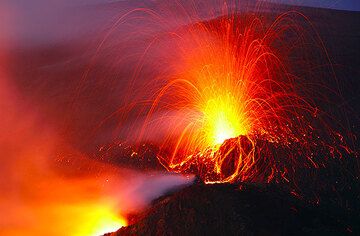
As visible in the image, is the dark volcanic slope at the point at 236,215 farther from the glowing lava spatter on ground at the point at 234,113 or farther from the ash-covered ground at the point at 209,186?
the glowing lava spatter on ground at the point at 234,113

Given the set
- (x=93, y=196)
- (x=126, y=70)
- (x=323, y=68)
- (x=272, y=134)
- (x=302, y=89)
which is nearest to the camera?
(x=93, y=196)

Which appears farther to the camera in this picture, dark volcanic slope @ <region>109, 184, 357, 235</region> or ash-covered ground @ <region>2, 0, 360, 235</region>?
ash-covered ground @ <region>2, 0, 360, 235</region>

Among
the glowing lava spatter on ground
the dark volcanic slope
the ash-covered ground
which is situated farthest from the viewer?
the glowing lava spatter on ground

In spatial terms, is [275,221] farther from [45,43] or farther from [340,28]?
[45,43]

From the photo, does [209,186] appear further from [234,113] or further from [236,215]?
[234,113]

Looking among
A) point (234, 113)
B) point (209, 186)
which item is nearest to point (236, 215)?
point (209, 186)

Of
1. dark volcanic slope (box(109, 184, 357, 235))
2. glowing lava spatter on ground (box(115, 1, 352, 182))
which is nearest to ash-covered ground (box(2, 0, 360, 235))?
dark volcanic slope (box(109, 184, 357, 235))

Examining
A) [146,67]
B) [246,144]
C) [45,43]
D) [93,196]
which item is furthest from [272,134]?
[45,43]

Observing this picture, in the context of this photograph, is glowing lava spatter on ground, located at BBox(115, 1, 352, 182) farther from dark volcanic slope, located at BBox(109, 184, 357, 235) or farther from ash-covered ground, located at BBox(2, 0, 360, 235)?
dark volcanic slope, located at BBox(109, 184, 357, 235)
